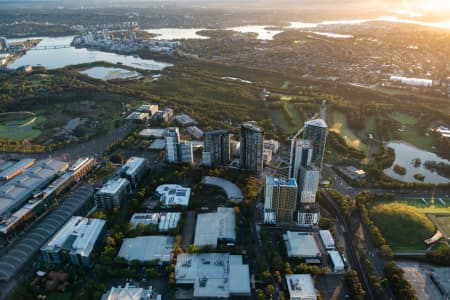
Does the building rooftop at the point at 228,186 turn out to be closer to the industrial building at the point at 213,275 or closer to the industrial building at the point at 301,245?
the industrial building at the point at 301,245

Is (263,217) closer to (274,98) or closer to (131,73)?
(274,98)

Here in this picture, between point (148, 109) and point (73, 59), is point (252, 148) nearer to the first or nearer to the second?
point (148, 109)

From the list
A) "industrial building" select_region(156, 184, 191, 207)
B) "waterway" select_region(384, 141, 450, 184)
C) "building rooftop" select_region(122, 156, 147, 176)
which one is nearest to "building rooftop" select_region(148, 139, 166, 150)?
"building rooftop" select_region(122, 156, 147, 176)

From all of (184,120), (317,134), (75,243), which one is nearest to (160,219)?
(75,243)

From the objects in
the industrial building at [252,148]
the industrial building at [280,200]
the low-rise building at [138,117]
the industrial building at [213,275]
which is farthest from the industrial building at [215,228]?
the low-rise building at [138,117]

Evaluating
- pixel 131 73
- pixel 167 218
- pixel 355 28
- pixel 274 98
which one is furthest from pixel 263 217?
pixel 355 28

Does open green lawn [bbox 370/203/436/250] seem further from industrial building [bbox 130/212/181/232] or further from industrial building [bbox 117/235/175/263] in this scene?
industrial building [bbox 117/235/175/263]
